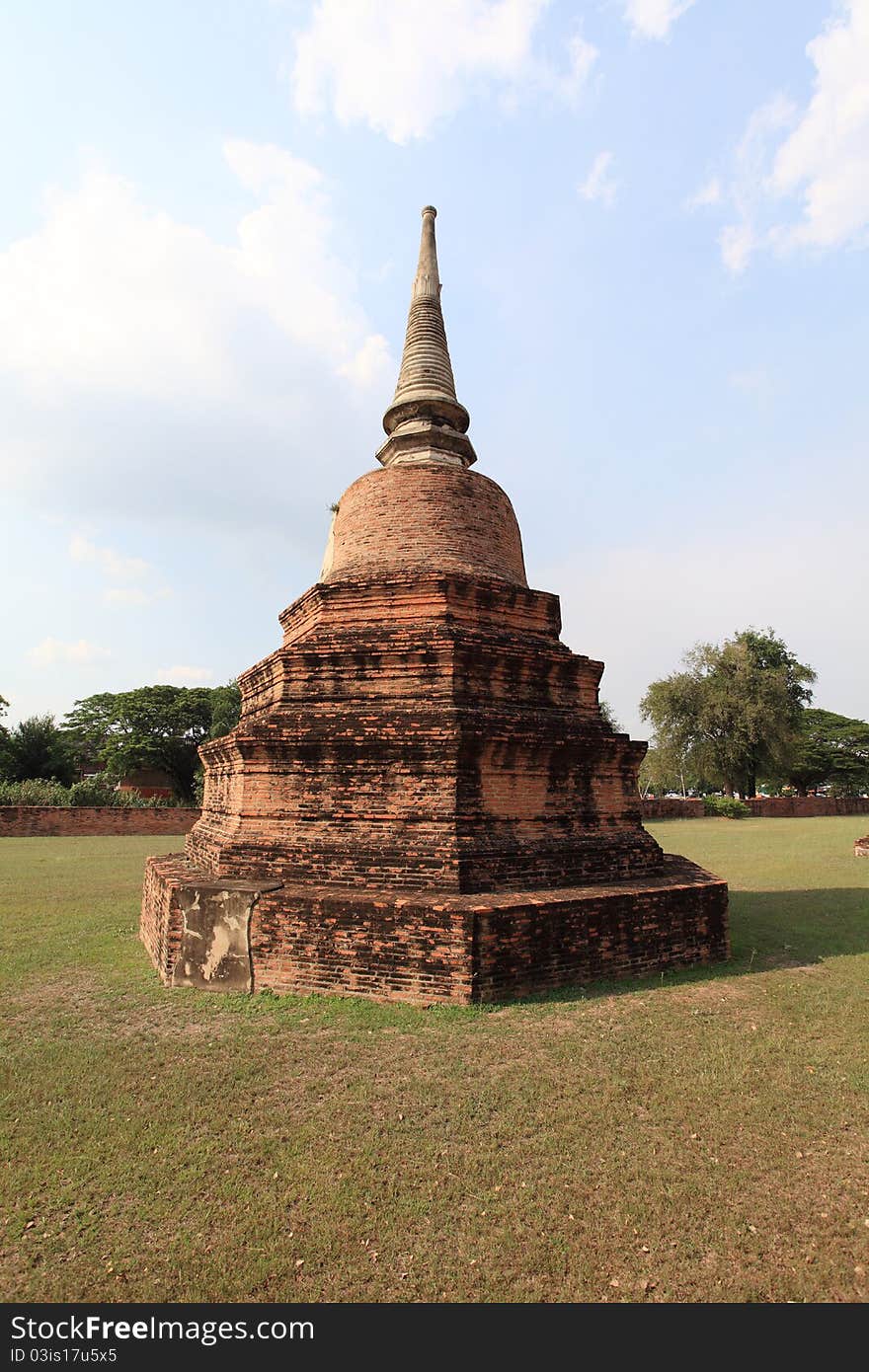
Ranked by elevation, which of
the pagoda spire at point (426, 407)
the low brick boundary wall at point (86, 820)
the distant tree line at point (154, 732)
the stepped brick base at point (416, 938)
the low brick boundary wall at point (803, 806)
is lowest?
the low brick boundary wall at point (803, 806)

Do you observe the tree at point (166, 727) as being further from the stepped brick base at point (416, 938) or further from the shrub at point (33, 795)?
the stepped brick base at point (416, 938)

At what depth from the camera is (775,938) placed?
8453mm

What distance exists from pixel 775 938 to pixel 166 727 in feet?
139

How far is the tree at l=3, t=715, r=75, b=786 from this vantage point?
3641 centimetres

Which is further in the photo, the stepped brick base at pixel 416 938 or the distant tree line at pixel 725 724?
the distant tree line at pixel 725 724

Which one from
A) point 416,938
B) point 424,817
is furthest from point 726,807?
point 416,938

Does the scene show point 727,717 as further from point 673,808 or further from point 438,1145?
point 438,1145

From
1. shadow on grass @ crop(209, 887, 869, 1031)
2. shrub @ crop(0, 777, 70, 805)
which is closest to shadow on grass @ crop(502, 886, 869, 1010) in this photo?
shadow on grass @ crop(209, 887, 869, 1031)

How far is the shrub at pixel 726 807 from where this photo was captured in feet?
120

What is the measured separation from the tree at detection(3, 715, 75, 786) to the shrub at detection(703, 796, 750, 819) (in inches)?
1438

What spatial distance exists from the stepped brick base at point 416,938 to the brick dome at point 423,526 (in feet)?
14.8

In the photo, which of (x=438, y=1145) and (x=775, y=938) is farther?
(x=775, y=938)

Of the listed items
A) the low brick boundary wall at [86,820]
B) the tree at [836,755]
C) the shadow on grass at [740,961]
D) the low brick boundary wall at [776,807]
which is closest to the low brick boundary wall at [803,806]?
the low brick boundary wall at [776,807]

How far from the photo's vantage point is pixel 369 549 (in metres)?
9.42
